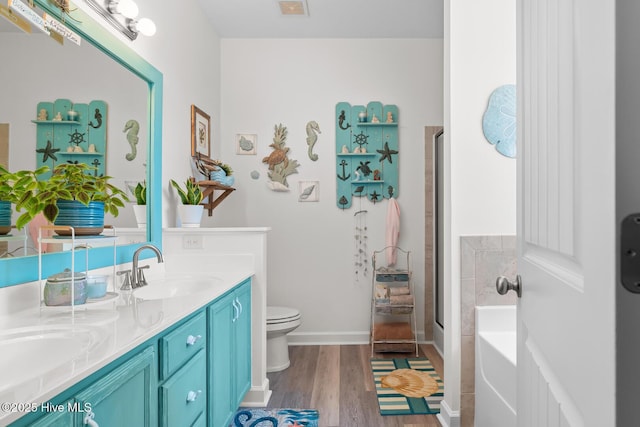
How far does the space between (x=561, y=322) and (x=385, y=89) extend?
321 centimetres

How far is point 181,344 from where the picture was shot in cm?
141

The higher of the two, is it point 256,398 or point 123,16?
point 123,16

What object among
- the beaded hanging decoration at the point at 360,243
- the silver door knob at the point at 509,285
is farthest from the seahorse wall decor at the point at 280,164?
the silver door knob at the point at 509,285

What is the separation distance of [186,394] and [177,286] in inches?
26.1

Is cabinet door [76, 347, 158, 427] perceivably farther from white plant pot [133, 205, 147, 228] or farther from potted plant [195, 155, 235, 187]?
potted plant [195, 155, 235, 187]

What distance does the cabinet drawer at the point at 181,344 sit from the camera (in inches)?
50.6

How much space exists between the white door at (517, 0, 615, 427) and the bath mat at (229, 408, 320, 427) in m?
1.51

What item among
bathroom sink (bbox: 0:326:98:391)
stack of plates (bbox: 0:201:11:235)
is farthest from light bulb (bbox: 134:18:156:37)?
bathroom sink (bbox: 0:326:98:391)

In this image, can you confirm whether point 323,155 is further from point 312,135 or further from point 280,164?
point 280,164

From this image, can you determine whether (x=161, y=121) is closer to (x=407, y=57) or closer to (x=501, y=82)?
(x=501, y=82)

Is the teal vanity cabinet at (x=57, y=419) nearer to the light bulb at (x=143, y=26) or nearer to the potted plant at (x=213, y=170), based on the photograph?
the light bulb at (x=143, y=26)

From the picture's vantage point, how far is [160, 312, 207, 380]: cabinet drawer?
50.6 inches

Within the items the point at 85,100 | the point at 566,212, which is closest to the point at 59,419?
the point at 566,212

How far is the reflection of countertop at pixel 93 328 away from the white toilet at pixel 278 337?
1.24 m
